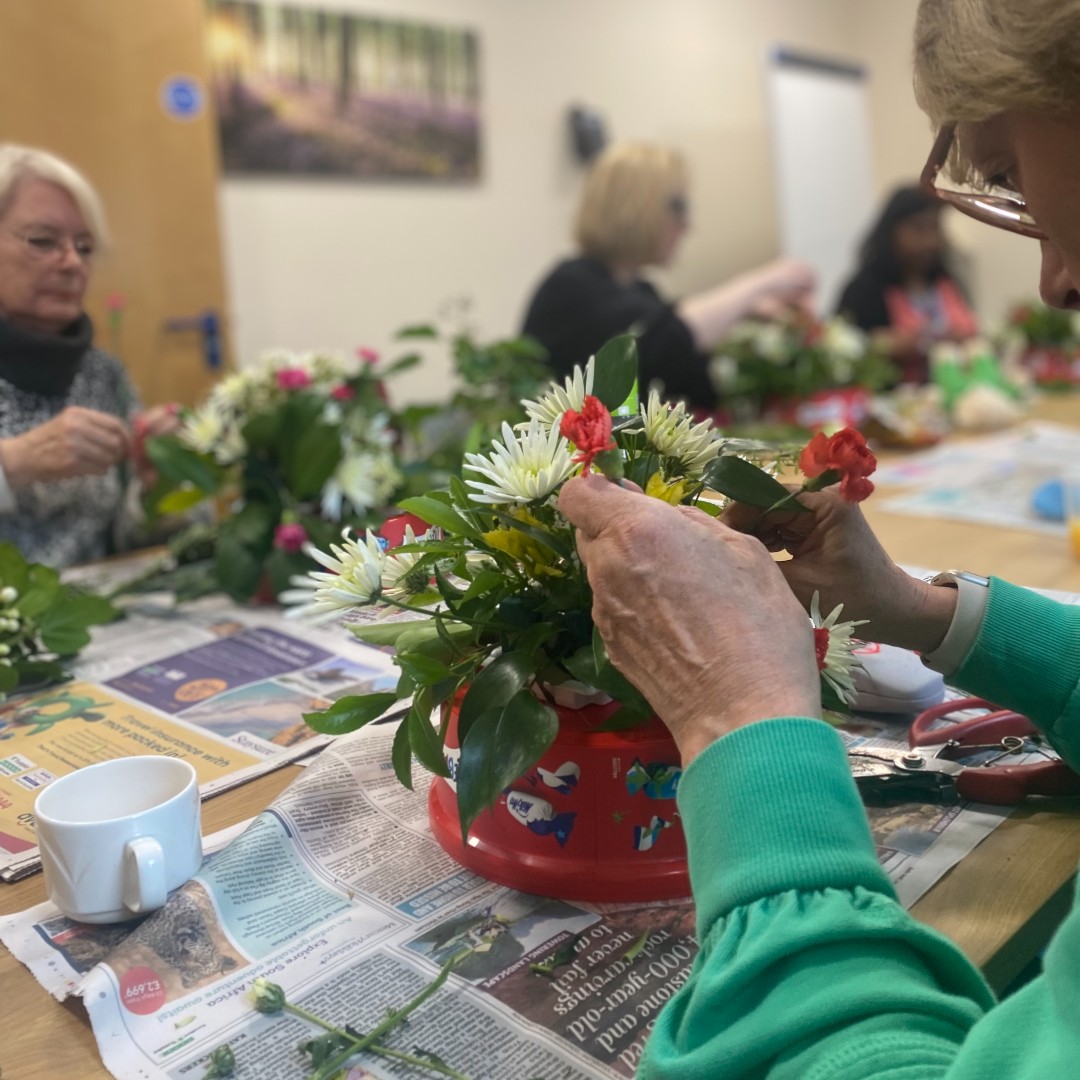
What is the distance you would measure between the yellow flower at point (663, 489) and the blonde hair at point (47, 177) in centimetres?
99

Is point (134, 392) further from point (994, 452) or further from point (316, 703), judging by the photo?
point (994, 452)

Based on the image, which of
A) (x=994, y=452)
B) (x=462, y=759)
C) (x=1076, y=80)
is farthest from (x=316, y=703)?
(x=994, y=452)

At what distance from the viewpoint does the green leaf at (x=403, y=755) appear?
0.70 metres

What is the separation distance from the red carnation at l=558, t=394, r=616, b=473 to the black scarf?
0.92m

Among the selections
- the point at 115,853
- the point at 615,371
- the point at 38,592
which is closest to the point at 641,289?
the point at 38,592

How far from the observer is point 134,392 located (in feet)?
5.47

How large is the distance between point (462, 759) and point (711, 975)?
213mm

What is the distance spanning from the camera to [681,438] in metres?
0.72

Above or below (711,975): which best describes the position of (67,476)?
above

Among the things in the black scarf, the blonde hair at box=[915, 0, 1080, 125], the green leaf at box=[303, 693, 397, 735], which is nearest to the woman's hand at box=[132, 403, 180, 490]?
the black scarf

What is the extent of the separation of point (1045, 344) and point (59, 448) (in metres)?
2.98

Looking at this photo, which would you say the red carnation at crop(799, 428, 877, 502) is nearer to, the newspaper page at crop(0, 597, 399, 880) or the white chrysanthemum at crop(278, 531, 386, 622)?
the white chrysanthemum at crop(278, 531, 386, 622)

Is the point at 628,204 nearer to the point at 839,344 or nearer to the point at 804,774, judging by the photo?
the point at 839,344

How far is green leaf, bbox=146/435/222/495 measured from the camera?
1342 mm
